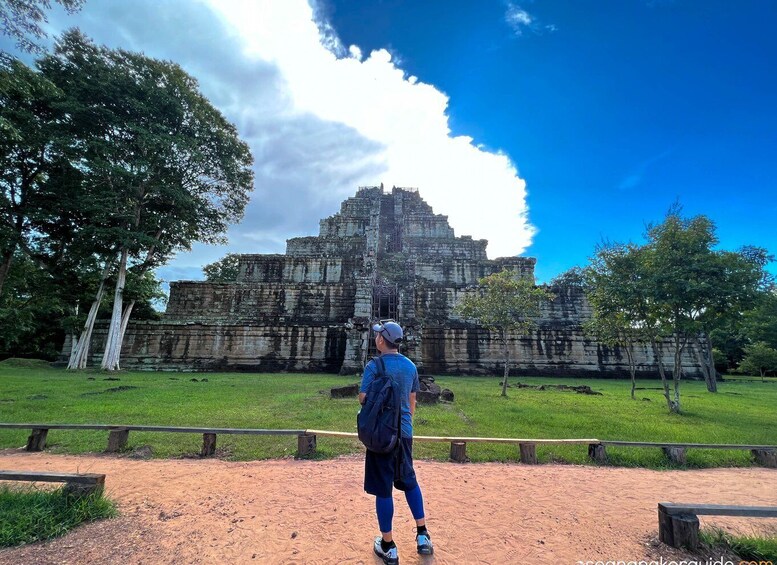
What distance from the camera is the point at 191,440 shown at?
6.55m

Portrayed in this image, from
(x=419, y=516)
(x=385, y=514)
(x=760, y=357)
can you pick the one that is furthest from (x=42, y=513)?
(x=760, y=357)

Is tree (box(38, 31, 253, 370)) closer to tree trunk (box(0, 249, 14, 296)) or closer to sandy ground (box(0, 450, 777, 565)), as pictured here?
tree trunk (box(0, 249, 14, 296))

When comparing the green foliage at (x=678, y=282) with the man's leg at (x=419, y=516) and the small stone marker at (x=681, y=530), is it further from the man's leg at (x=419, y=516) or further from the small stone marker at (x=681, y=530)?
the man's leg at (x=419, y=516)

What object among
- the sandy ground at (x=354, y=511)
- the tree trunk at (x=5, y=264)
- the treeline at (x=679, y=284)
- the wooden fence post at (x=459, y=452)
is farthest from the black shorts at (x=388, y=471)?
the tree trunk at (x=5, y=264)

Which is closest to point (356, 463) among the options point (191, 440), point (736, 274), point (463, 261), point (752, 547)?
point (191, 440)

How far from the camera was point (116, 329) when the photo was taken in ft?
64.8

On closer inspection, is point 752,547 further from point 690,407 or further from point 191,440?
point 690,407

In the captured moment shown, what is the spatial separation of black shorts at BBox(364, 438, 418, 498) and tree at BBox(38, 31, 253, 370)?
20997 millimetres

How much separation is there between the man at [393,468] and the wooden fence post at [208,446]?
399 centimetres

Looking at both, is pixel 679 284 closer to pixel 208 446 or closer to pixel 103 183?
pixel 208 446

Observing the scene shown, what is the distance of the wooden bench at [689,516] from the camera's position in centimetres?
319

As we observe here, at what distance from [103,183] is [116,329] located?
8037mm

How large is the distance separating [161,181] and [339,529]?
73.6ft

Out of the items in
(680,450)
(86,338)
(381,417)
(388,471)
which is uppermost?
(86,338)
